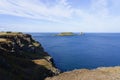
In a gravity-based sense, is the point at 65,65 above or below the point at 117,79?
below

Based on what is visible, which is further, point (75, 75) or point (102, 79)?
point (75, 75)

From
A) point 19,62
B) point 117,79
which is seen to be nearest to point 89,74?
point 117,79

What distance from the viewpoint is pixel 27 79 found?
54000 millimetres

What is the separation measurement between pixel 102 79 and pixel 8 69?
2704 centimetres

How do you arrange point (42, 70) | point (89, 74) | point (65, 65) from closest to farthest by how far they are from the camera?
point (89, 74) → point (42, 70) → point (65, 65)

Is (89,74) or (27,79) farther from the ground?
(89,74)

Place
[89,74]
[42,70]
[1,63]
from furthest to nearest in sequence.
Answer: [42,70], [1,63], [89,74]

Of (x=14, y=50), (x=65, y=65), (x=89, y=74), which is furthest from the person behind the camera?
(x=65, y=65)

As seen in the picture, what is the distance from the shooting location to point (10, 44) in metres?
78.3

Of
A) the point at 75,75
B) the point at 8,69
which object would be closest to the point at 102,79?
the point at 75,75

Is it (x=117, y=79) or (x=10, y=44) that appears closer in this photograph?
(x=117, y=79)

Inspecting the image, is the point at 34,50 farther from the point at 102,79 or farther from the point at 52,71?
the point at 102,79

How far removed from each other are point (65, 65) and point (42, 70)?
112ft

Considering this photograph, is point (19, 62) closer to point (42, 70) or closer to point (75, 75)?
point (42, 70)
